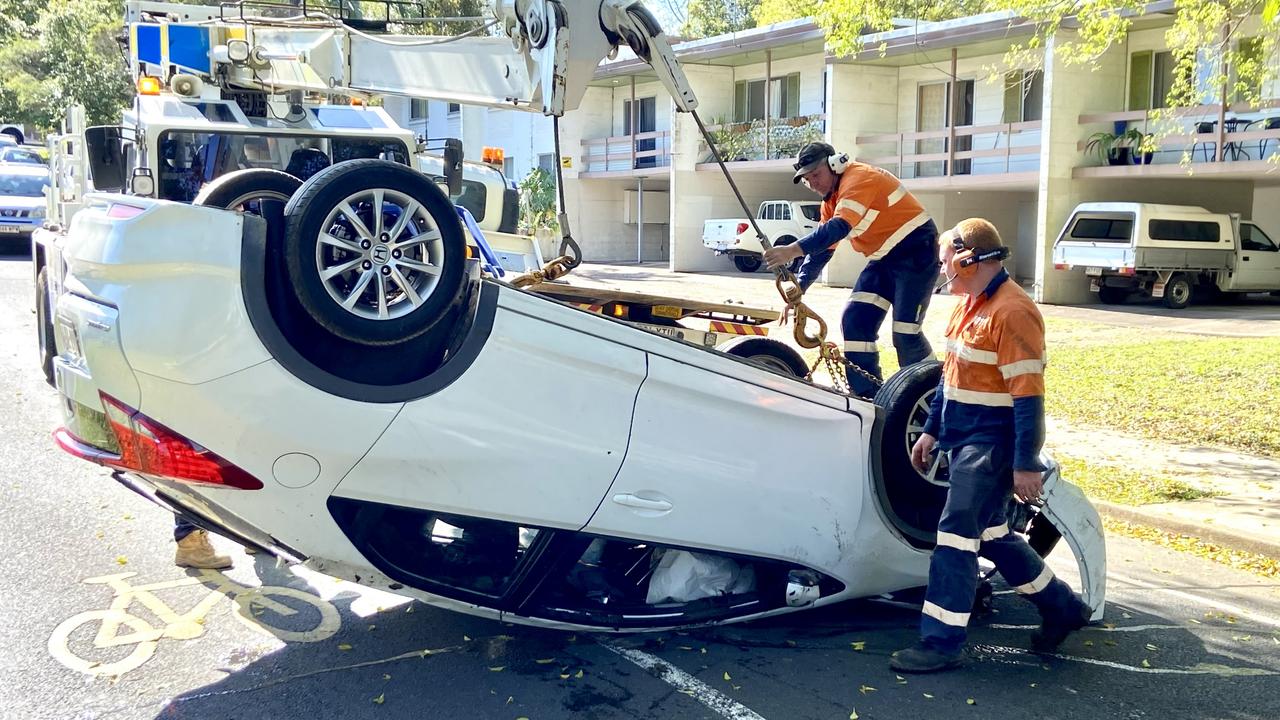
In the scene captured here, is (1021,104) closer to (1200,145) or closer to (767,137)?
(1200,145)

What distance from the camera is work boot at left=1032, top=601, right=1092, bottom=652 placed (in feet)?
14.8


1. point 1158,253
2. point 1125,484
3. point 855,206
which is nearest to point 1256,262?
point 1158,253

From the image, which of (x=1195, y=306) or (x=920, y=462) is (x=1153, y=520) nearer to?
(x=920, y=462)

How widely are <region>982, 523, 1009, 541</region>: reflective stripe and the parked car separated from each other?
22.9 metres

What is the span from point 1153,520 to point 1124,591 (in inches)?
64.9

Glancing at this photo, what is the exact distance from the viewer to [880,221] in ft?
20.9

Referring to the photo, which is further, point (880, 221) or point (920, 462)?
point (880, 221)

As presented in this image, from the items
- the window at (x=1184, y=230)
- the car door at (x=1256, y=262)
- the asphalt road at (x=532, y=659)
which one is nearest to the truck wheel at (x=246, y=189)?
the asphalt road at (x=532, y=659)

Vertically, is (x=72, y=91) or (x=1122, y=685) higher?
(x=72, y=91)

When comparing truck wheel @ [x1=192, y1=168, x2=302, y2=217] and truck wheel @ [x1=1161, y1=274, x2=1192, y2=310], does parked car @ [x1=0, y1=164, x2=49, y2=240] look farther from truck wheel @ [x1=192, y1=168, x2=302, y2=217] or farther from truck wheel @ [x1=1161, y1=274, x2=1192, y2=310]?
truck wheel @ [x1=1161, y1=274, x2=1192, y2=310]

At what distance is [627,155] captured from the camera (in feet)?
109

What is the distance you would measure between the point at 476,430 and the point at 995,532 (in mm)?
2144

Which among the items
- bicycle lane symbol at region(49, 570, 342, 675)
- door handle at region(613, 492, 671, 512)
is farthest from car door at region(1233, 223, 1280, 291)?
bicycle lane symbol at region(49, 570, 342, 675)

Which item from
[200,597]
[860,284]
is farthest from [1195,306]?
[200,597]
